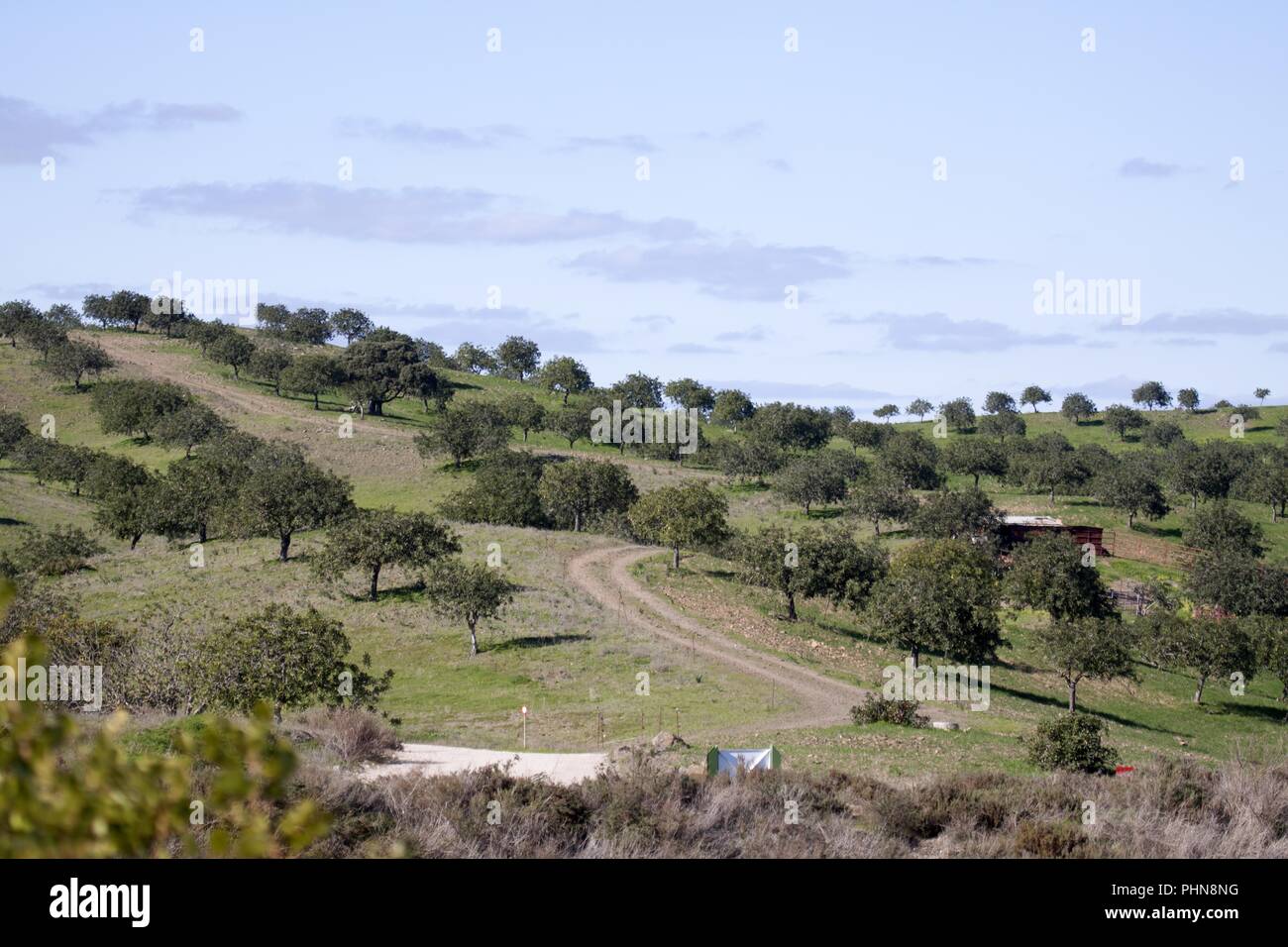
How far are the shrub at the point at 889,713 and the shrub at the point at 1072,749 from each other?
6437mm

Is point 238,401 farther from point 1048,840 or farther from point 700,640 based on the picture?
point 1048,840

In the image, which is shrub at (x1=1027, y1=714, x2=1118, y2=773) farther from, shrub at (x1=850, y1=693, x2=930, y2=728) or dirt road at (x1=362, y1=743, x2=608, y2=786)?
dirt road at (x1=362, y1=743, x2=608, y2=786)

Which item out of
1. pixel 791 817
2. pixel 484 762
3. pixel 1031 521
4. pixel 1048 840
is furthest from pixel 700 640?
pixel 1031 521

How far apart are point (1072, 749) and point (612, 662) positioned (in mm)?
21110

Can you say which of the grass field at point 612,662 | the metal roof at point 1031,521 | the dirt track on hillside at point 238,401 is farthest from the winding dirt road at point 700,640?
the dirt track on hillside at point 238,401

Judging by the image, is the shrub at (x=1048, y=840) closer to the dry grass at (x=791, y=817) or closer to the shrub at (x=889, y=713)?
the dry grass at (x=791, y=817)

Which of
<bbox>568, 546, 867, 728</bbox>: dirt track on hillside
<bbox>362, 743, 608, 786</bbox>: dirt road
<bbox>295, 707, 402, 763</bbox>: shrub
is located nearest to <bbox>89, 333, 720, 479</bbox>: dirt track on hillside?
<bbox>568, 546, 867, 728</bbox>: dirt track on hillside

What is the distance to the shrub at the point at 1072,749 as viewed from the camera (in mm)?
27344

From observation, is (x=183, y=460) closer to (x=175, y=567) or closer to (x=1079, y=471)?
(x=175, y=567)

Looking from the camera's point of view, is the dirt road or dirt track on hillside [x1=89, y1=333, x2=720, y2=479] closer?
the dirt road

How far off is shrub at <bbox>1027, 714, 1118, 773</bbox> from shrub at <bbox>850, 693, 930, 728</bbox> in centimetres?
644

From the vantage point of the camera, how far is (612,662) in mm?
45062

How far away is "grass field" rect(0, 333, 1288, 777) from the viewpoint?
34000mm

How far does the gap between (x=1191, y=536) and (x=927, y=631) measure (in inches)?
1774
